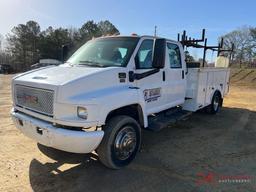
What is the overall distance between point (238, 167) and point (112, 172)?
226 cm

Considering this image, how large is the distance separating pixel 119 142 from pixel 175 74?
2.33m

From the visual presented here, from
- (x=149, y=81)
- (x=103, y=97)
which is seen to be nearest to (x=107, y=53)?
(x=149, y=81)

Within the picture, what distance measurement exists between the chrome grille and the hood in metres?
0.15

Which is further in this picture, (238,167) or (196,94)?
(196,94)

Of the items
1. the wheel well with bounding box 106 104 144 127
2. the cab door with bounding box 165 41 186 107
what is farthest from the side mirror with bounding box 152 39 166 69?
the cab door with bounding box 165 41 186 107

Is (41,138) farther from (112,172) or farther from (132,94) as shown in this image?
(132,94)

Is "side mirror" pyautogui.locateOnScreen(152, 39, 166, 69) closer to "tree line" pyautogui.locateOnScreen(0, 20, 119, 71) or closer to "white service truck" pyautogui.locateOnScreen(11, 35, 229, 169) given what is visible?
"white service truck" pyautogui.locateOnScreen(11, 35, 229, 169)

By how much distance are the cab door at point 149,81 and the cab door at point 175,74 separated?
1.10 feet

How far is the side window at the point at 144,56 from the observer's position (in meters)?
4.80

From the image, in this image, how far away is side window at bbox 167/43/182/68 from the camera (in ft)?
18.9

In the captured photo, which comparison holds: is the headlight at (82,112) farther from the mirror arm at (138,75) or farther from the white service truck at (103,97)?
the mirror arm at (138,75)

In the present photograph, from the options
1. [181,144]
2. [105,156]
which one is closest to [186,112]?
[181,144]

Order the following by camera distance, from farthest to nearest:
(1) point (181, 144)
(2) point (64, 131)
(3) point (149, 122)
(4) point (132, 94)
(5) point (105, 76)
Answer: (1) point (181, 144), (3) point (149, 122), (4) point (132, 94), (5) point (105, 76), (2) point (64, 131)

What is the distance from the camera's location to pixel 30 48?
59844 mm
